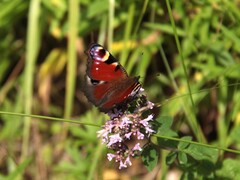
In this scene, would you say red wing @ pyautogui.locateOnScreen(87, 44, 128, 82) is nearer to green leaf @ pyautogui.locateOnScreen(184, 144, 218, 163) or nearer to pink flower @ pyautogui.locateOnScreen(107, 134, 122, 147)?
pink flower @ pyautogui.locateOnScreen(107, 134, 122, 147)

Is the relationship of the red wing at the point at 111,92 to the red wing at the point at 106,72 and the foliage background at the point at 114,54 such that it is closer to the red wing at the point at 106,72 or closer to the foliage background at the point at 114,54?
the red wing at the point at 106,72

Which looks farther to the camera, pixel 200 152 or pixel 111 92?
pixel 200 152

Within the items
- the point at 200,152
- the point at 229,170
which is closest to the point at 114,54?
the point at 229,170

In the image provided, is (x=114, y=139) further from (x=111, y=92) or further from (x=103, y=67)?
(x=103, y=67)

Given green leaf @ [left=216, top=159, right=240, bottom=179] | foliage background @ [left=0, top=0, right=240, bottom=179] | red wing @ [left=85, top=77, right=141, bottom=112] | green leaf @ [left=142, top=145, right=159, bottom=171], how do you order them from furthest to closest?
foliage background @ [left=0, top=0, right=240, bottom=179] → green leaf @ [left=216, top=159, right=240, bottom=179] → green leaf @ [left=142, top=145, right=159, bottom=171] → red wing @ [left=85, top=77, right=141, bottom=112]

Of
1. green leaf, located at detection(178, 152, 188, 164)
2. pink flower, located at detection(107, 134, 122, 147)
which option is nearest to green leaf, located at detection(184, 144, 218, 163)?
green leaf, located at detection(178, 152, 188, 164)

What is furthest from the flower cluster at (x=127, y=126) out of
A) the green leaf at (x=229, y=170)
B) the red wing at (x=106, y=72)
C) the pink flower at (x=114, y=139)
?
the green leaf at (x=229, y=170)

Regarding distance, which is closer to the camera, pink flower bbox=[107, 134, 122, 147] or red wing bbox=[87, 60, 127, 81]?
pink flower bbox=[107, 134, 122, 147]
